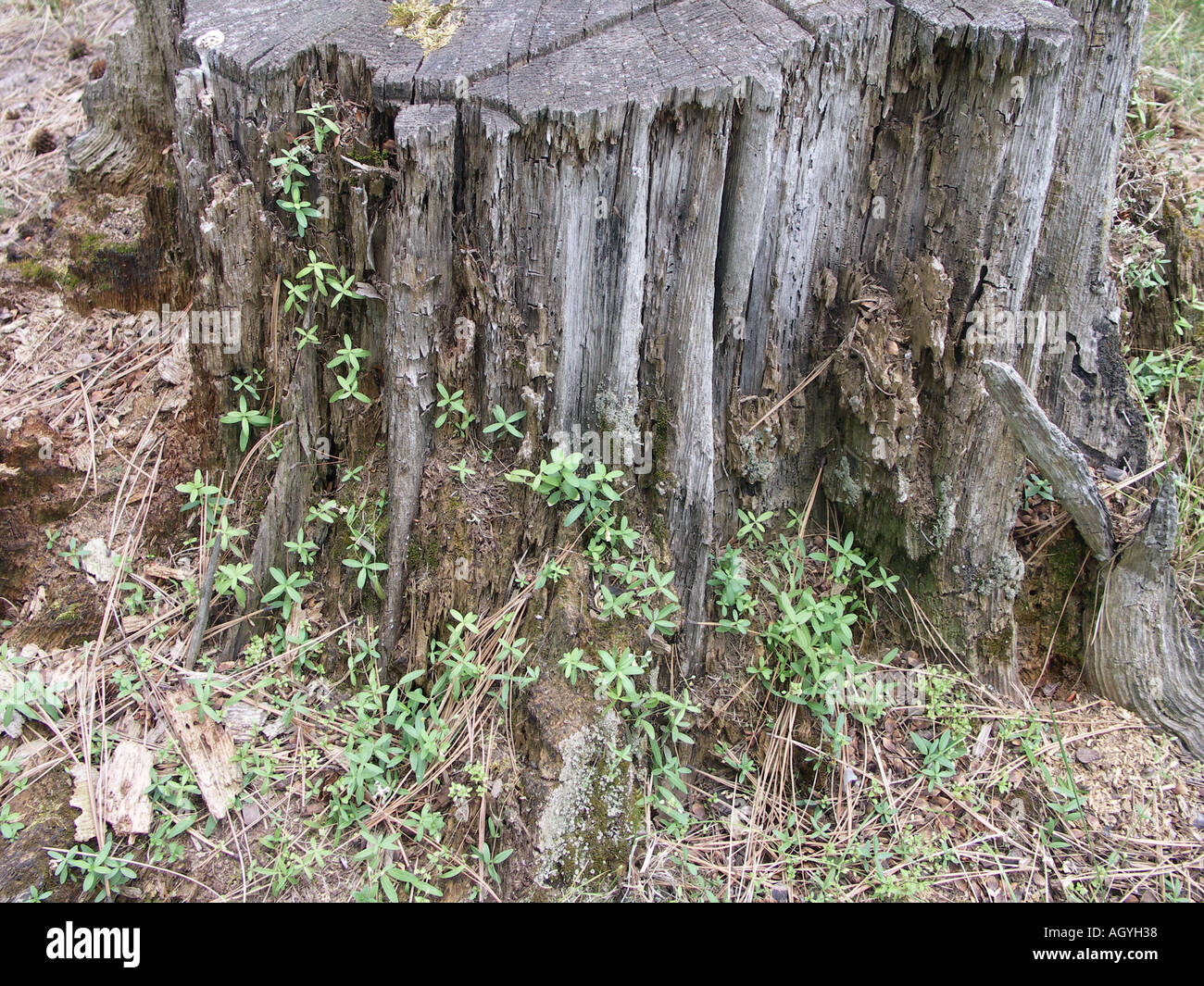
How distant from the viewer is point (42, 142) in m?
4.00

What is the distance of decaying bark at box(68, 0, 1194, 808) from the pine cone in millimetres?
1723

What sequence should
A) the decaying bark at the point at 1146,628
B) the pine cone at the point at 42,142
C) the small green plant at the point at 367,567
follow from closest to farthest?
the small green plant at the point at 367,567, the decaying bark at the point at 1146,628, the pine cone at the point at 42,142

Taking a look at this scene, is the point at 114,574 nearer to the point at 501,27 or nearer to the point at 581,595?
the point at 581,595

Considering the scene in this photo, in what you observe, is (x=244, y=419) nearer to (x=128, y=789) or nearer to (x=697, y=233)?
(x=128, y=789)

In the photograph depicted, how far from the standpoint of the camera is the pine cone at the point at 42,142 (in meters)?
3.98

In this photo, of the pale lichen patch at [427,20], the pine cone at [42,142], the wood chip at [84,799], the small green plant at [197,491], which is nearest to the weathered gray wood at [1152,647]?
the pale lichen patch at [427,20]

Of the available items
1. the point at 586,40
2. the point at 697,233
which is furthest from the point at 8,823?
the point at 586,40

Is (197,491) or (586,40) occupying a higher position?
(586,40)

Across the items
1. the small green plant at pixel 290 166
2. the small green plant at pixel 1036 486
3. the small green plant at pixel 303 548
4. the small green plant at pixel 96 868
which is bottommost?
the small green plant at pixel 96 868

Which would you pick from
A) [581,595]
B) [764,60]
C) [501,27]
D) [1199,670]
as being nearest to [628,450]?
[581,595]

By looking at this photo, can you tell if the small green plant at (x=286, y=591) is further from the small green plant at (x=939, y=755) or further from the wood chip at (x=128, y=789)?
the small green plant at (x=939, y=755)

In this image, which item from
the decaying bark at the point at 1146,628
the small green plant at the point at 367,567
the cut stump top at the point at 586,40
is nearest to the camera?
the cut stump top at the point at 586,40

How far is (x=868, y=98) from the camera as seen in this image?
101 inches

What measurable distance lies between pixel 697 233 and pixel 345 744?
6.53ft
